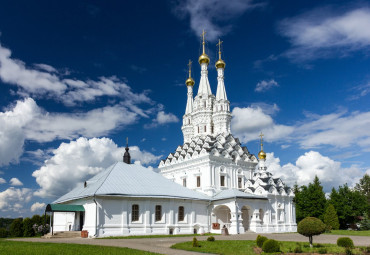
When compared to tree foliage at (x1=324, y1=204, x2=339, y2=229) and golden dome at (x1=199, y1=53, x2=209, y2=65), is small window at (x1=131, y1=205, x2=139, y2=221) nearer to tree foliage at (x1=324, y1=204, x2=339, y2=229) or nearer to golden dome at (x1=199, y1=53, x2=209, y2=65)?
golden dome at (x1=199, y1=53, x2=209, y2=65)

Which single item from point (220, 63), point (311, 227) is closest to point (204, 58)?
point (220, 63)

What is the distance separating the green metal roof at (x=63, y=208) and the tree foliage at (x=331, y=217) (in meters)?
34.2

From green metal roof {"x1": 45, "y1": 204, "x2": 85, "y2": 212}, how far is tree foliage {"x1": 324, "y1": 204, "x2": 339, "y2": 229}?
1345 inches

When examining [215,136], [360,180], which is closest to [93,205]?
[215,136]

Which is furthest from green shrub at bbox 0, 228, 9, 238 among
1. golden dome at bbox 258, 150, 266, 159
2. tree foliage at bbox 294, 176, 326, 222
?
tree foliage at bbox 294, 176, 326, 222

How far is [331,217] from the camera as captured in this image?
1850 inches

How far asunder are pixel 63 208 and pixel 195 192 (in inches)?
523

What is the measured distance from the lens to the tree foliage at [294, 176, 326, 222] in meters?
50.8

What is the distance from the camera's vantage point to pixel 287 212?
40.7m

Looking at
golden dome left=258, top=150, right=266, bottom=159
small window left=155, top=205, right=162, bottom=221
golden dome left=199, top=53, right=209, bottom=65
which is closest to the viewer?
small window left=155, top=205, right=162, bottom=221

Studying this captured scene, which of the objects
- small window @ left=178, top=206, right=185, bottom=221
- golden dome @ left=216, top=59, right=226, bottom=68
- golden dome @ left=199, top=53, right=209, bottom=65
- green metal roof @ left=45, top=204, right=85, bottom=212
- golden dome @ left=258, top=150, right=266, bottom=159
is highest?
golden dome @ left=199, top=53, right=209, bottom=65

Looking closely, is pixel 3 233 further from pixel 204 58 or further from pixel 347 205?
pixel 347 205

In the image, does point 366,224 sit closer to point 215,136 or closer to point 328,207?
point 328,207

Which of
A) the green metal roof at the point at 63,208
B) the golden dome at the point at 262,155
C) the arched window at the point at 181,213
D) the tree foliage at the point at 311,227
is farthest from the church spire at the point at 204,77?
the tree foliage at the point at 311,227
